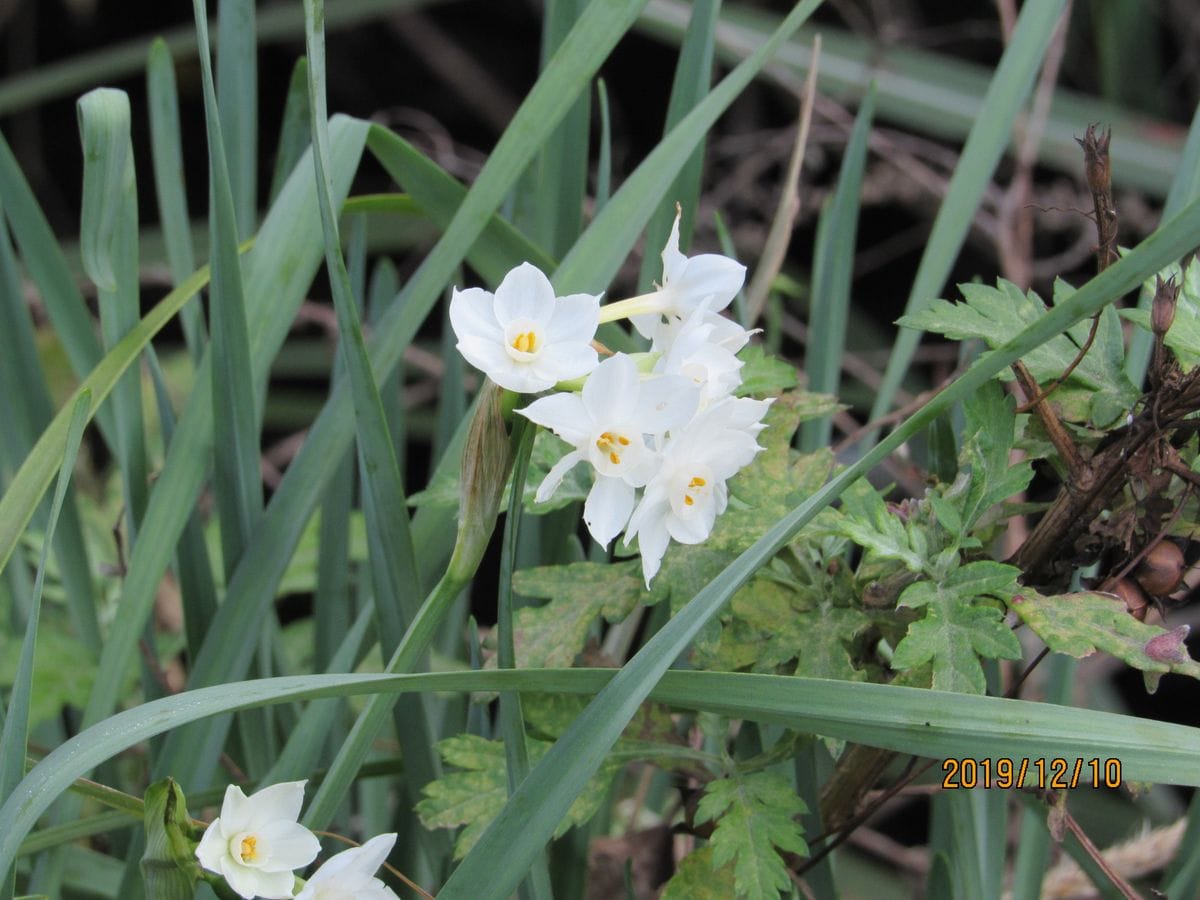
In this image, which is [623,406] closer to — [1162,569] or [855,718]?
[855,718]

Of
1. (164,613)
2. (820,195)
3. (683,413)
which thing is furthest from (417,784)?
(820,195)

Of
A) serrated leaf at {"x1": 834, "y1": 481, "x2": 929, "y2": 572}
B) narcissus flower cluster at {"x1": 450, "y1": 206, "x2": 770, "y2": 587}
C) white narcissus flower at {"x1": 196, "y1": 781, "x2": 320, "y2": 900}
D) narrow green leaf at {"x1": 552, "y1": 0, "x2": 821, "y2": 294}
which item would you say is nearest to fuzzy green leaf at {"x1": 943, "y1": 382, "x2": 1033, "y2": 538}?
serrated leaf at {"x1": 834, "y1": 481, "x2": 929, "y2": 572}

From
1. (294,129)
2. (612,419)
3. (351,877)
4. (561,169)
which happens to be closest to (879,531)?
(612,419)

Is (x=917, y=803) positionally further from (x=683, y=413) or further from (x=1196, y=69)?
(x=683, y=413)

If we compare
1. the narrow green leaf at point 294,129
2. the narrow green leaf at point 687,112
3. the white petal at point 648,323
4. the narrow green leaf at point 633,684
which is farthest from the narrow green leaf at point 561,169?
the narrow green leaf at point 633,684

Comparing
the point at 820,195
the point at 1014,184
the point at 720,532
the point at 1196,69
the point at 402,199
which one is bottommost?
the point at 720,532

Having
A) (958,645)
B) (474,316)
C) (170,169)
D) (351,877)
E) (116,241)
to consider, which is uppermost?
(170,169)
